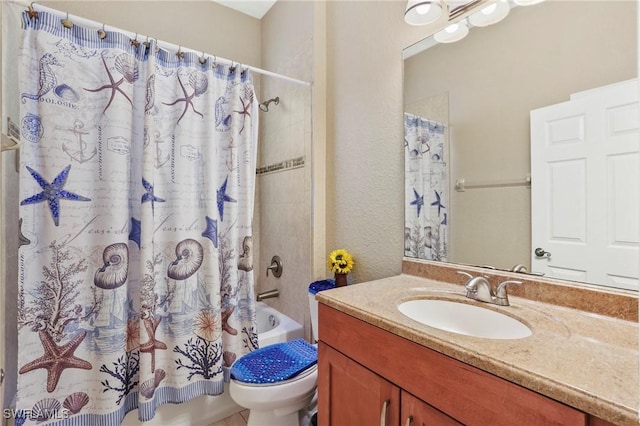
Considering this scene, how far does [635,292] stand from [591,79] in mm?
641

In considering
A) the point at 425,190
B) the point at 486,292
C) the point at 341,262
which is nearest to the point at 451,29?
the point at 425,190

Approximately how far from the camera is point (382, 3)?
1.49 m

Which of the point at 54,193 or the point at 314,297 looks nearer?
the point at 54,193

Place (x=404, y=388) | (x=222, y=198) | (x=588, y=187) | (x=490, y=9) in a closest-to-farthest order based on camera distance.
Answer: (x=404, y=388), (x=588, y=187), (x=490, y=9), (x=222, y=198)

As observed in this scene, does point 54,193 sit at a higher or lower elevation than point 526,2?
lower

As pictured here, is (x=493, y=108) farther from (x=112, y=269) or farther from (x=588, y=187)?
(x=112, y=269)

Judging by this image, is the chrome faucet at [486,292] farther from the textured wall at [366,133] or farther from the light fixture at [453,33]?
the light fixture at [453,33]

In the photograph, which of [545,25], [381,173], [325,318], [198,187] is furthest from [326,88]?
[325,318]

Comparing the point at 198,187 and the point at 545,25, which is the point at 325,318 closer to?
the point at 198,187

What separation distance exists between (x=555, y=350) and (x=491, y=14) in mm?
1173

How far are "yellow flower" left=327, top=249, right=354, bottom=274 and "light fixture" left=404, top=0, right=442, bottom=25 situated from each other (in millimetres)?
1154

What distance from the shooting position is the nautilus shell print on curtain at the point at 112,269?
4.21 feet

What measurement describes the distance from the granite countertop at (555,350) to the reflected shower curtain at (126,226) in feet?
2.76

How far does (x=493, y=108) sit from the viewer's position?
113cm
